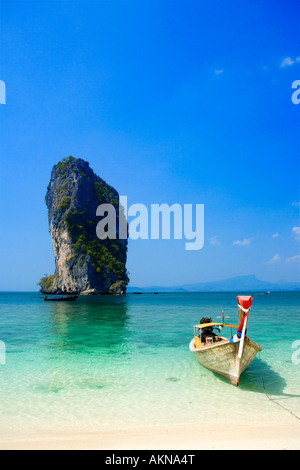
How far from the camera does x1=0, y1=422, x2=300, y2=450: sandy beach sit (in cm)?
576

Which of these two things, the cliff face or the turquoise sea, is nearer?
the turquoise sea

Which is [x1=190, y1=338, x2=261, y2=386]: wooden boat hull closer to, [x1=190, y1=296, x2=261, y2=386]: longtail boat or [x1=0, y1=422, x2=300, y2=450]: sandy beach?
[x1=190, y1=296, x2=261, y2=386]: longtail boat

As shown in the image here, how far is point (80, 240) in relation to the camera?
4070 inches

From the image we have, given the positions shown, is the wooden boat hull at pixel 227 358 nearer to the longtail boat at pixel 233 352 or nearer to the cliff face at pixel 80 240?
the longtail boat at pixel 233 352

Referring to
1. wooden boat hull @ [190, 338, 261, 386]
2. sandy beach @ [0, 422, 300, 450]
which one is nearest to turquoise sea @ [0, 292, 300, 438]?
wooden boat hull @ [190, 338, 261, 386]

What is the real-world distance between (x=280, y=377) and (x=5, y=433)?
9.30m

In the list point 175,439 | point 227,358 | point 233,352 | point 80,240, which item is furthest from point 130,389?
point 80,240

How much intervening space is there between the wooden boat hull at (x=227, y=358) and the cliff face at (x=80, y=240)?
3683 inches

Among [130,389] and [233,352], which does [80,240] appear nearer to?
[130,389]

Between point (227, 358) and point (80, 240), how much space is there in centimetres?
9736

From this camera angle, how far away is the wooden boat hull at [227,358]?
9531 mm

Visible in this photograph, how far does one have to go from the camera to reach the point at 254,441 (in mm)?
5945

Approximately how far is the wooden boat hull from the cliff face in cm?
9355
